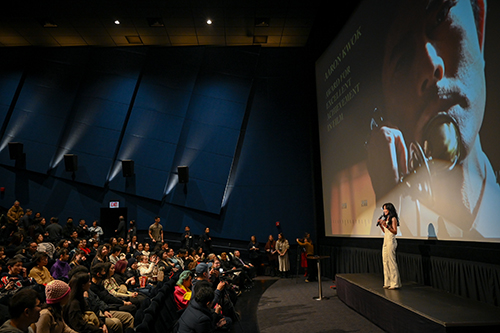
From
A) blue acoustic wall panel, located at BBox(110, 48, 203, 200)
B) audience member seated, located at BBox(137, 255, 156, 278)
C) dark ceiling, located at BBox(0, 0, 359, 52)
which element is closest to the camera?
audience member seated, located at BBox(137, 255, 156, 278)

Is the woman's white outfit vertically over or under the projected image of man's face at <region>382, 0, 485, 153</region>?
under

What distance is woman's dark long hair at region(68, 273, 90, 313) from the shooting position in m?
2.97

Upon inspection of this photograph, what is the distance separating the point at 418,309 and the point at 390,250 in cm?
144

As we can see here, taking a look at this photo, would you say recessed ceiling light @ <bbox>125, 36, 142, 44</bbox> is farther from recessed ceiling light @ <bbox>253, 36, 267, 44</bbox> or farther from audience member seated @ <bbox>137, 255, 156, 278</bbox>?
audience member seated @ <bbox>137, 255, 156, 278</bbox>

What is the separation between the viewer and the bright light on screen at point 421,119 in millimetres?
3889

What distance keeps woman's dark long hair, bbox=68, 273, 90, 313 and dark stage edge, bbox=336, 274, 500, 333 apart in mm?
2957

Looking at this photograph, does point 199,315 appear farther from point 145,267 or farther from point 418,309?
point 145,267

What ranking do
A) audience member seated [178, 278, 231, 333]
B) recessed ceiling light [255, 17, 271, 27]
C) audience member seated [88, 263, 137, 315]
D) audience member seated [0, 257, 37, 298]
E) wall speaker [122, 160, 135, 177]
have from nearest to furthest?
audience member seated [178, 278, 231, 333]
audience member seated [0, 257, 37, 298]
audience member seated [88, 263, 137, 315]
recessed ceiling light [255, 17, 271, 27]
wall speaker [122, 160, 135, 177]

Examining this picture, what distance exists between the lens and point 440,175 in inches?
181

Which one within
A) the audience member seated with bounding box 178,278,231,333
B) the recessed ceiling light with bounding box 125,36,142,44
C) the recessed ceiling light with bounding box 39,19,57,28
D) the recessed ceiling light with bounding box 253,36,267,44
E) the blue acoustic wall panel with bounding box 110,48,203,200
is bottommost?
the audience member seated with bounding box 178,278,231,333

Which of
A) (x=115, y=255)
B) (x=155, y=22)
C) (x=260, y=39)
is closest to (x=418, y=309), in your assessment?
(x=115, y=255)

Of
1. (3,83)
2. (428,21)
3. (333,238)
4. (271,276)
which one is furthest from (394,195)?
(3,83)

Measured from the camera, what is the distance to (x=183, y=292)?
4.36 metres

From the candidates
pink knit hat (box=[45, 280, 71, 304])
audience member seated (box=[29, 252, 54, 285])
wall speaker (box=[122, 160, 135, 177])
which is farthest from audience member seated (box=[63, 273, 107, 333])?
wall speaker (box=[122, 160, 135, 177])
